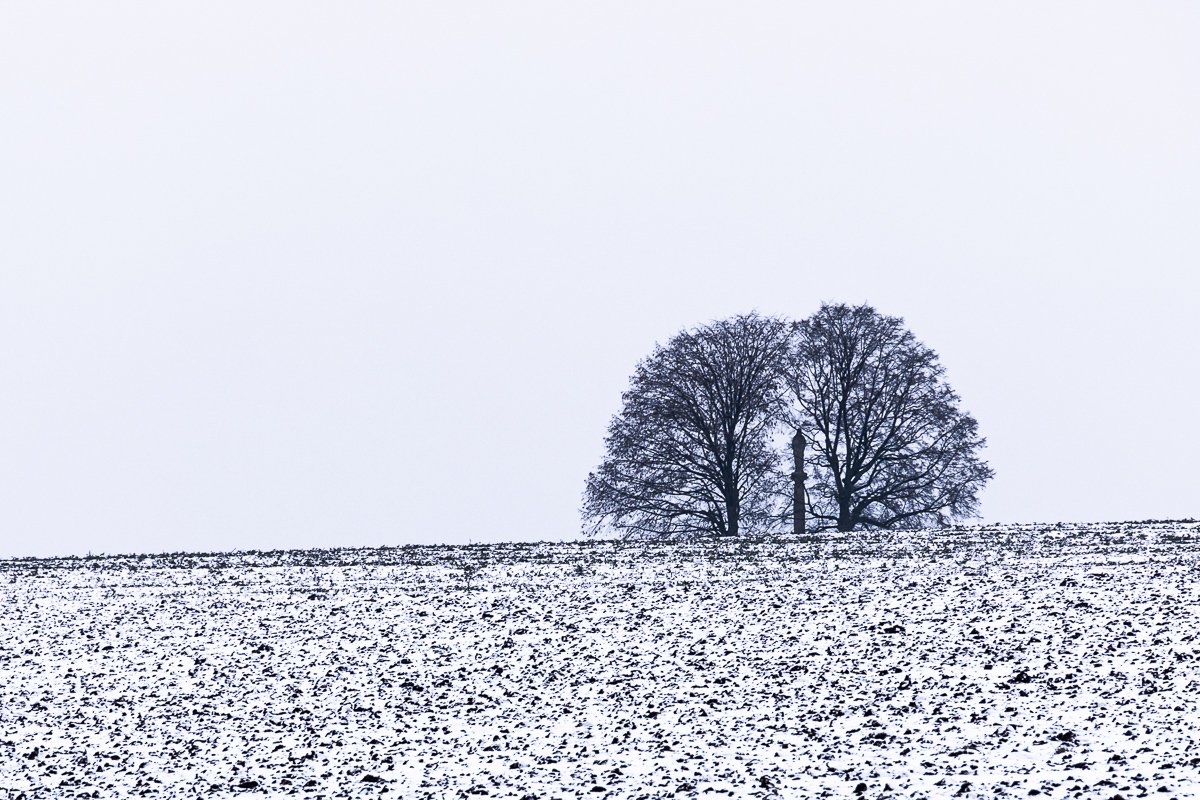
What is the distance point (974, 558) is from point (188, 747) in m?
17.1

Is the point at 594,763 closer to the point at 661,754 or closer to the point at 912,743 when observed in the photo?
the point at 661,754

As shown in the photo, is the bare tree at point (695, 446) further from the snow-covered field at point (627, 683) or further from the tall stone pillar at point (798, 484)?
the snow-covered field at point (627, 683)

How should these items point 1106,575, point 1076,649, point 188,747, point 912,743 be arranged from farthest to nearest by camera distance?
point 1106,575
point 1076,649
point 188,747
point 912,743

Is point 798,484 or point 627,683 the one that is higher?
point 798,484

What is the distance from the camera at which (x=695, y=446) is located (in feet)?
151

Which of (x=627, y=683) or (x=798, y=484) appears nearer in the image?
(x=627, y=683)

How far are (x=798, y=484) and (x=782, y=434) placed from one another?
2.31 metres

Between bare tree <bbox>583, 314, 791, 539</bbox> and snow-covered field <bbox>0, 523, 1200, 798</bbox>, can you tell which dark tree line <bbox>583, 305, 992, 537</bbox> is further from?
snow-covered field <bbox>0, 523, 1200, 798</bbox>

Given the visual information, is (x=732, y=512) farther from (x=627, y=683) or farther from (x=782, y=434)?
(x=627, y=683)

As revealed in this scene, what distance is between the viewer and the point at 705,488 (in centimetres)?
4616

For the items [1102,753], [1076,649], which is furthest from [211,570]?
[1102,753]

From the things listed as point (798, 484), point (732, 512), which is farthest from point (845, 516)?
point (732, 512)

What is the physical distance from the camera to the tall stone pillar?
148 feet

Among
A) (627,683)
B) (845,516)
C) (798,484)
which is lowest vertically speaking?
(627,683)
